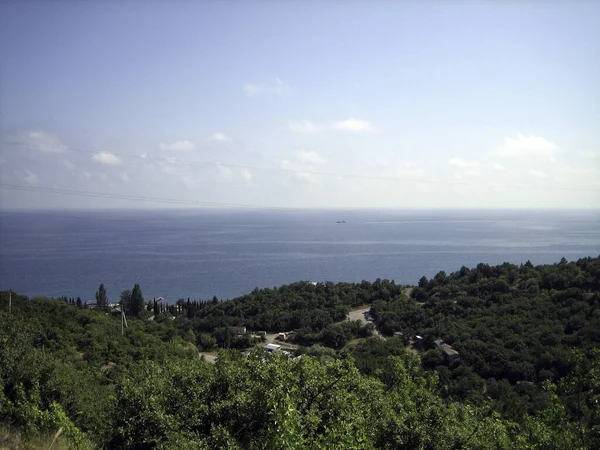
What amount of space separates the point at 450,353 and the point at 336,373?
14.5m

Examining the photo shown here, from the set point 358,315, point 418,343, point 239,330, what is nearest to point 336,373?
point 418,343

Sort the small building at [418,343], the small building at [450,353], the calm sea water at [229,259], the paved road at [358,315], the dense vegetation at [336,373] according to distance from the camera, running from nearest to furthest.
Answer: the dense vegetation at [336,373]
the small building at [450,353]
the small building at [418,343]
the paved road at [358,315]
the calm sea water at [229,259]

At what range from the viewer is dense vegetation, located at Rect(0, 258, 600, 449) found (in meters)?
4.92

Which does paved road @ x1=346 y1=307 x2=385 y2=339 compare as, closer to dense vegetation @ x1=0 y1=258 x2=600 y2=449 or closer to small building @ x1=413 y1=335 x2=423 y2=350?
dense vegetation @ x1=0 y1=258 x2=600 y2=449

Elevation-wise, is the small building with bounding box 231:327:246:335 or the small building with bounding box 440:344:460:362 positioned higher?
the small building with bounding box 440:344:460:362

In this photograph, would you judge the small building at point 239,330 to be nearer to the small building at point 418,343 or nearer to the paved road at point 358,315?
the paved road at point 358,315

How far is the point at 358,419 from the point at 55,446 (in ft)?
14.1


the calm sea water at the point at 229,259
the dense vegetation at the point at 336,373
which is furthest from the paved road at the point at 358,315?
the calm sea water at the point at 229,259

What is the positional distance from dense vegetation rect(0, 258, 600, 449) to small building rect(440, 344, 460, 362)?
11.6 inches

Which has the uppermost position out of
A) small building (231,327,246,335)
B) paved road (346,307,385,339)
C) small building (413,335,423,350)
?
small building (413,335,423,350)

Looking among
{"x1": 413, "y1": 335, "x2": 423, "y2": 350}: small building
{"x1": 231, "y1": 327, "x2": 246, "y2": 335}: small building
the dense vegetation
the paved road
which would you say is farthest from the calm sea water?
{"x1": 413, "y1": 335, "x2": 423, "y2": 350}: small building

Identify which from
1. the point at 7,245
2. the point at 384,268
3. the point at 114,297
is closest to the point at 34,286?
the point at 114,297

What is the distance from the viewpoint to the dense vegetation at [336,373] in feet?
16.1

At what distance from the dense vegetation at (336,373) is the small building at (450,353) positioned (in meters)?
0.29
